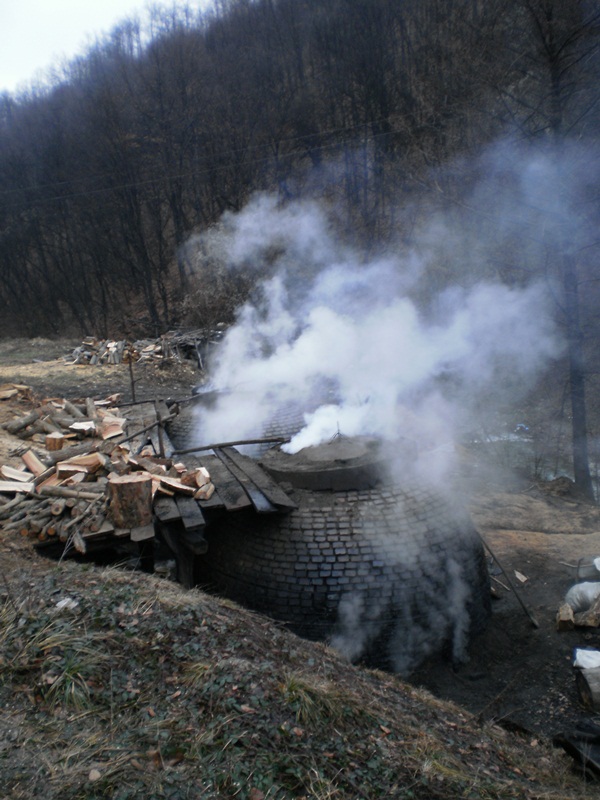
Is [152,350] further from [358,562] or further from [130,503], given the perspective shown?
[358,562]

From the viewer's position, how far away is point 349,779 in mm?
Result: 3312

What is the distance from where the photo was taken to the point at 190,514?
6348mm

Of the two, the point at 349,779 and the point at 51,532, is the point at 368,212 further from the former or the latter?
the point at 349,779

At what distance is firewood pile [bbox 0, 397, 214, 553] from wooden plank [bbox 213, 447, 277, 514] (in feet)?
1.38

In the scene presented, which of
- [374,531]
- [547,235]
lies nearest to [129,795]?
[374,531]

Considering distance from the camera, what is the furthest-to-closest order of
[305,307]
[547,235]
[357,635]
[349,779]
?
[305,307] → [547,235] → [357,635] → [349,779]

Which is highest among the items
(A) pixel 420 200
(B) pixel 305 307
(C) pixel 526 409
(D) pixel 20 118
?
(D) pixel 20 118

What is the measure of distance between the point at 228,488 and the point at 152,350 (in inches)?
574

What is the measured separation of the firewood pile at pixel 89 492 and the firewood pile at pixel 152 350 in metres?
12.0

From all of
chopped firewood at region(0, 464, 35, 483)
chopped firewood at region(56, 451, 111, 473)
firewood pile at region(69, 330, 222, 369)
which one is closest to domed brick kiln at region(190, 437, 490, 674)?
chopped firewood at region(56, 451, 111, 473)

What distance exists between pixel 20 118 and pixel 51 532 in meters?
35.1

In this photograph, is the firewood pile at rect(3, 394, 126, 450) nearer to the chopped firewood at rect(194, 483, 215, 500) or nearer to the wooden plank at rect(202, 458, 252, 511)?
the wooden plank at rect(202, 458, 252, 511)

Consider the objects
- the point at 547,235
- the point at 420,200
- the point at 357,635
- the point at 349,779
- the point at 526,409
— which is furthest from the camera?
the point at 420,200

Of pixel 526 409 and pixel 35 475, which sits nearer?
pixel 35 475
